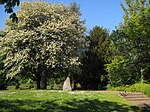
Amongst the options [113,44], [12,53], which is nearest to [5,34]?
[12,53]

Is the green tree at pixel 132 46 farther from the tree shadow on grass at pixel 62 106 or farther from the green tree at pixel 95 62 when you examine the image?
the tree shadow on grass at pixel 62 106

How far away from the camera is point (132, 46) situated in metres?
33.3

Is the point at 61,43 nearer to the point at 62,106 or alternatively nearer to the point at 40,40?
the point at 40,40

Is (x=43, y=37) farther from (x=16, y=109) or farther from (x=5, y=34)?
(x=16, y=109)

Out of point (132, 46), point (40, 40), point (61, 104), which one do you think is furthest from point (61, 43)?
point (61, 104)

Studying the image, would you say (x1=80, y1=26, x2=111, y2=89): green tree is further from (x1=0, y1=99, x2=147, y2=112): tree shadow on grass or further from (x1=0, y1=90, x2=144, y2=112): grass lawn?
(x1=0, y1=99, x2=147, y2=112): tree shadow on grass

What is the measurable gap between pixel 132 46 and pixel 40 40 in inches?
462

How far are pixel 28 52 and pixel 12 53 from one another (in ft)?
7.02

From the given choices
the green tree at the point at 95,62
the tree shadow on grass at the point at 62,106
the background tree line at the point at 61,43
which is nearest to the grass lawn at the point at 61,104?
the tree shadow on grass at the point at 62,106

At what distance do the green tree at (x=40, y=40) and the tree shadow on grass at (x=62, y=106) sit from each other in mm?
15398

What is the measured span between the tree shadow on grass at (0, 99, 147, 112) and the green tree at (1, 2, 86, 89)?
50.5 ft

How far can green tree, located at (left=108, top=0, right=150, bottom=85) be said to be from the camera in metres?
31.8

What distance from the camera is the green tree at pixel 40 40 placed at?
101ft

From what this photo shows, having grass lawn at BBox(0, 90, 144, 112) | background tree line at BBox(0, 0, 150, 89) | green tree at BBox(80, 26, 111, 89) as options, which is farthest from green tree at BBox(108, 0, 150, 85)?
grass lawn at BBox(0, 90, 144, 112)
